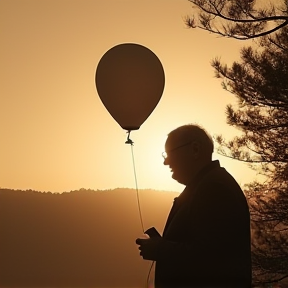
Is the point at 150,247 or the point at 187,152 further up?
the point at 187,152

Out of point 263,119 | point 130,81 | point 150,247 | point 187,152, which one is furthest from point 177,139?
point 263,119

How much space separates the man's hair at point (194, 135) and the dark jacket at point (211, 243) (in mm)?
138

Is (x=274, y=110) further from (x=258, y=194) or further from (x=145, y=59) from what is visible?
(x=145, y=59)

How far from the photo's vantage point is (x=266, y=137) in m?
9.04

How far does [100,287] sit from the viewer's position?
5356 cm

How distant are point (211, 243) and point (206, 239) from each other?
0.07 feet

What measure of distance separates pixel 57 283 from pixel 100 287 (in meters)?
6.41

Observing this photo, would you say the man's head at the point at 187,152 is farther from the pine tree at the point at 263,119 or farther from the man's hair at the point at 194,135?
the pine tree at the point at 263,119

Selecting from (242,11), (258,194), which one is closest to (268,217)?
(258,194)

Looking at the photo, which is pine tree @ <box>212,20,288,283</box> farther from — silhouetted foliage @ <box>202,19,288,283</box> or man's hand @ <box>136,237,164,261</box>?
man's hand @ <box>136,237,164,261</box>

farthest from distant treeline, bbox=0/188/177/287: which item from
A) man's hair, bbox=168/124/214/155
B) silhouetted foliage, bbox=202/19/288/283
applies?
man's hair, bbox=168/124/214/155

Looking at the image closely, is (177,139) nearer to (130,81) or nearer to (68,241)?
(130,81)

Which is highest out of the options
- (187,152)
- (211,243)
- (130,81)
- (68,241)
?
(68,241)

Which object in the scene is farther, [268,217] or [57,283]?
[57,283]
